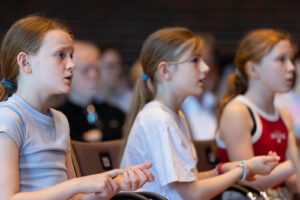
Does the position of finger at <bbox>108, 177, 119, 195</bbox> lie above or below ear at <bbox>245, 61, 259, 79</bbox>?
below

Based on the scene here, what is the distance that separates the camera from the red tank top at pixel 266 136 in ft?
9.60

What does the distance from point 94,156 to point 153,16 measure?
19.9 ft

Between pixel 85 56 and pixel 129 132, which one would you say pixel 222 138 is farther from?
pixel 85 56

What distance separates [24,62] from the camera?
1972 mm

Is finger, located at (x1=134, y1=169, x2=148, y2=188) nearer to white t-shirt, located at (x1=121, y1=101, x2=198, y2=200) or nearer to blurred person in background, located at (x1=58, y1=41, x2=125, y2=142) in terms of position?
white t-shirt, located at (x1=121, y1=101, x2=198, y2=200)

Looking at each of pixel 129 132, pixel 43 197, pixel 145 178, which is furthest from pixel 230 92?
pixel 43 197

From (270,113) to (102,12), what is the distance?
222 inches

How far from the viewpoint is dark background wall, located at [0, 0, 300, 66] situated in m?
8.18

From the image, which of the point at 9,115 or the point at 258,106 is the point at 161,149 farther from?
the point at 258,106

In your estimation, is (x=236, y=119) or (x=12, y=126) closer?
(x=12, y=126)

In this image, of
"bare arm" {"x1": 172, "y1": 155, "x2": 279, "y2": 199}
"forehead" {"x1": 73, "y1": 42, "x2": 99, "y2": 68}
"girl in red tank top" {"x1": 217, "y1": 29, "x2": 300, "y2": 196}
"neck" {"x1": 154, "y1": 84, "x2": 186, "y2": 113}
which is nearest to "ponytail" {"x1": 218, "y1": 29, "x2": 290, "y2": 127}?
"girl in red tank top" {"x1": 217, "y1": 29, "x2": 300, "y2": 196}

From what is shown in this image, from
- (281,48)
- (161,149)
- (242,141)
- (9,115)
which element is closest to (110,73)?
(281,48)

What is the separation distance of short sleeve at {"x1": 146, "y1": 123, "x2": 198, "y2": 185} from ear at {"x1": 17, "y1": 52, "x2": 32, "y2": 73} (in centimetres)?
69

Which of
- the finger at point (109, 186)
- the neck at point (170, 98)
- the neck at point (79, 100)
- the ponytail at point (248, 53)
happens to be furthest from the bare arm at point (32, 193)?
the neck at point (79, 100)
